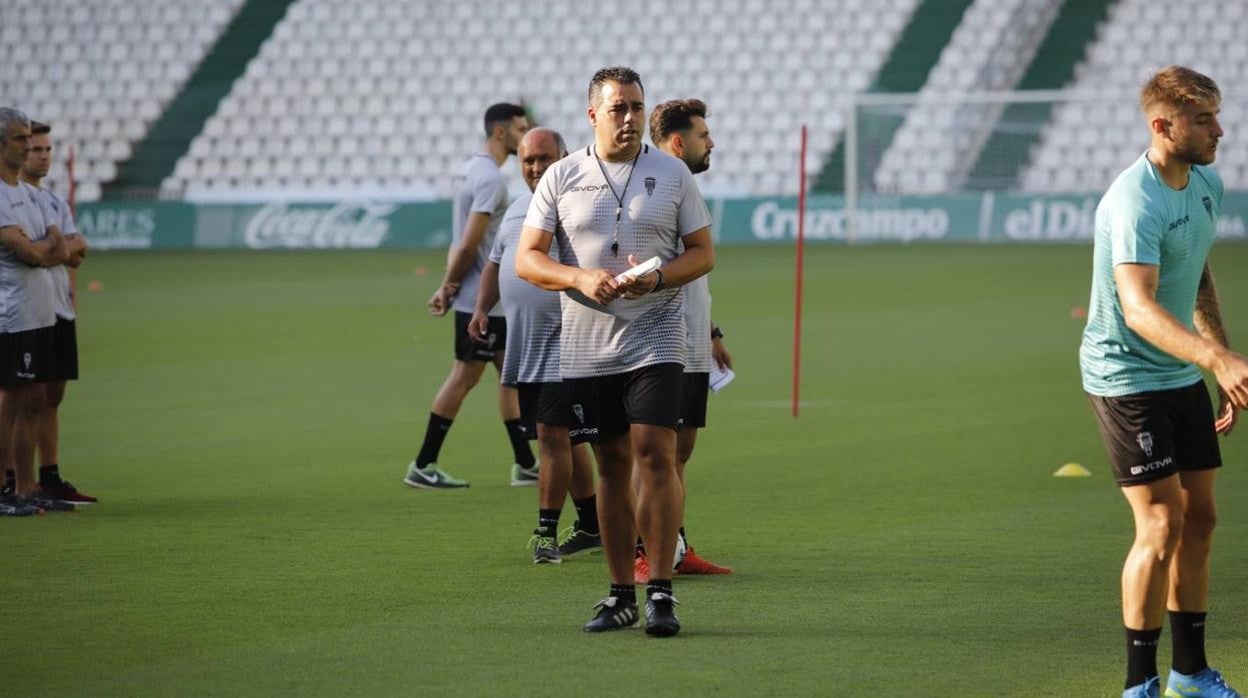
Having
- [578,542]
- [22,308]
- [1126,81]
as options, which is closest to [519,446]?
[578,542]

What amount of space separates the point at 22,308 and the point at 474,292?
8.07 ft

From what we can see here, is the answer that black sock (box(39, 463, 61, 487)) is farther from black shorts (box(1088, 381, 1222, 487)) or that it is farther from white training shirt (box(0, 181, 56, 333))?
black shorts (box(1088, 381, 1222, 487))

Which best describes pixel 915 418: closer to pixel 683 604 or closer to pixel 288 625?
pixel 683 604

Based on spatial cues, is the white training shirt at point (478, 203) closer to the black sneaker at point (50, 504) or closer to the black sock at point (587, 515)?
the black sock at point (587, 515)

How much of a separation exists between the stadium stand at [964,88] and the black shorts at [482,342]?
1047 inches

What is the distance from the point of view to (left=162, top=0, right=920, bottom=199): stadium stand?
39688 mm

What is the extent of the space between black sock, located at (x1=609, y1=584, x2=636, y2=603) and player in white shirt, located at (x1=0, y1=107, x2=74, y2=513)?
13.9 feet

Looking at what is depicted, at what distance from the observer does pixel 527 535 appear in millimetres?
9312

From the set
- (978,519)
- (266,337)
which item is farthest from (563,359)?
(266,337)

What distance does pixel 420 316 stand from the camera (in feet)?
74.6

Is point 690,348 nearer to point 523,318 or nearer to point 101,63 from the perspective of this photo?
point 523,318

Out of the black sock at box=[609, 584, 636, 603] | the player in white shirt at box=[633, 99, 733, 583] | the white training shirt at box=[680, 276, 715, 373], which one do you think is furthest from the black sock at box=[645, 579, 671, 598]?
the white training shirt at box=[680, 276, 715, 373]

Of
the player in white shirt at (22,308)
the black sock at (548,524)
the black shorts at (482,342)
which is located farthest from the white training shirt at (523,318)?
the player in white shirt at (22,308)

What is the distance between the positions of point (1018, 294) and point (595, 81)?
57.7 ft
